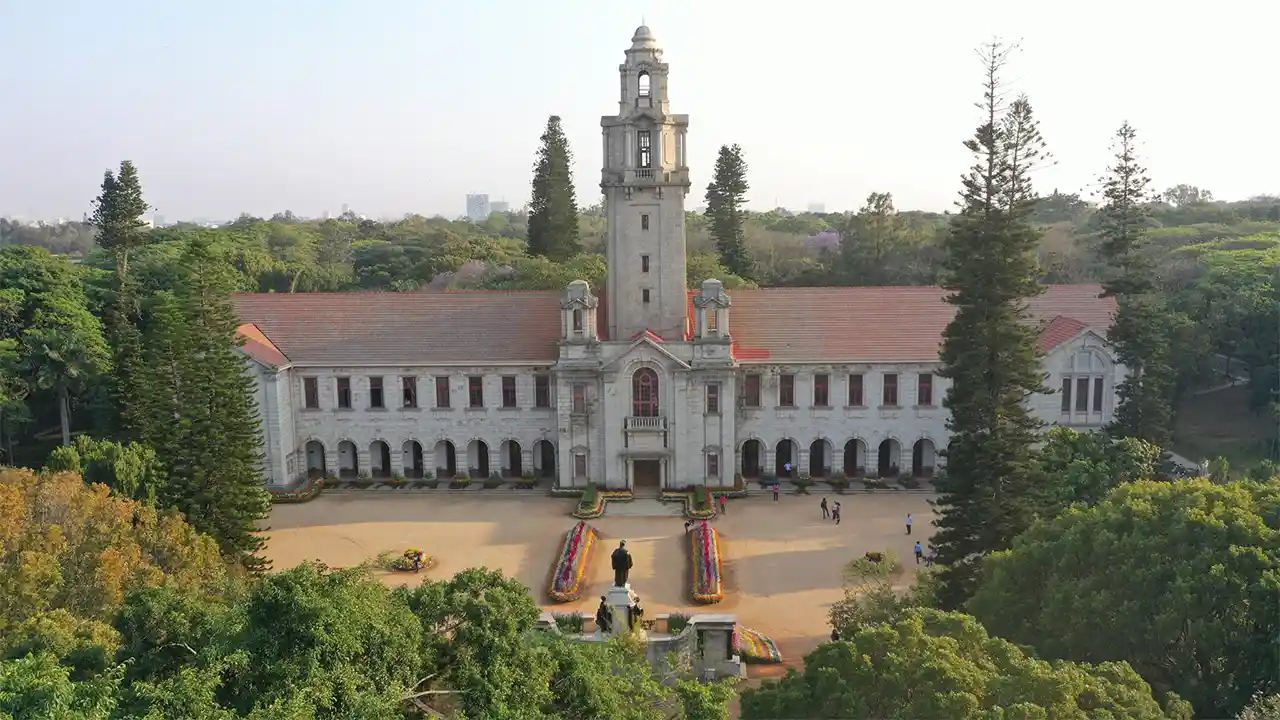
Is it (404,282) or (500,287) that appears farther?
(404,282)

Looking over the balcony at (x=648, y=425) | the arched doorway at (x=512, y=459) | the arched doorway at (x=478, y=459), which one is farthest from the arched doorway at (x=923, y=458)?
the arched doorway at (x=478, y=459)

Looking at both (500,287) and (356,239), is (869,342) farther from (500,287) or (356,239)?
(356,239)

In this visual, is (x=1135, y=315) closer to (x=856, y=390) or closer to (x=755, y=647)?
(x=856, y=390)

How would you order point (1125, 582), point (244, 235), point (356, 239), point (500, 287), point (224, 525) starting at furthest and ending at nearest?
point (356, 239), point (244, 235), point (500, 287), point (224, 525), point (1125, 582)

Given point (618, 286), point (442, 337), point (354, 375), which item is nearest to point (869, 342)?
point (618, 286)

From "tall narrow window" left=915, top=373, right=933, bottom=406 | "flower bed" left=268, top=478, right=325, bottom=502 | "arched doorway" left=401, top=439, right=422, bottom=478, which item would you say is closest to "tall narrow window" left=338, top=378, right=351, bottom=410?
"arched doorway" left=401, top=439, right=422, bottom=478

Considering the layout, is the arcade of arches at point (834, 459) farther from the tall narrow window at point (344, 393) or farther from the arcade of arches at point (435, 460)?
the tall narrow window at point (344, 393)
